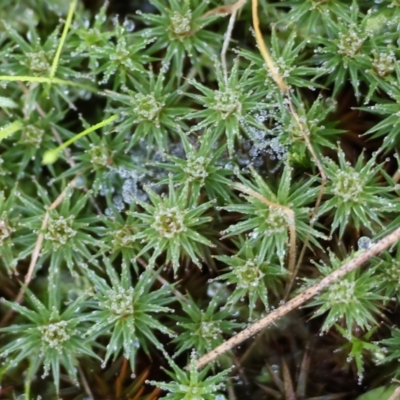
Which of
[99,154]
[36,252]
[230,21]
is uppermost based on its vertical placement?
[230,21]

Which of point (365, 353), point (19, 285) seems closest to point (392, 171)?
point (365, 353)

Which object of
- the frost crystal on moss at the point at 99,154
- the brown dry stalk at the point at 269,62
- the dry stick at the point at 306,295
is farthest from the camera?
the frost crystal on moss at the point at 99,154

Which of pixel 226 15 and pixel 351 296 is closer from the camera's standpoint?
pixel 351 296

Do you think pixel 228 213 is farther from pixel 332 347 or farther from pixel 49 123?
pixel 49 123

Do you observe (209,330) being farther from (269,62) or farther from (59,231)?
(269,62)

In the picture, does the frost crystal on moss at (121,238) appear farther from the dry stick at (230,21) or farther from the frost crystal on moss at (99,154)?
the dry stick at (230,21)

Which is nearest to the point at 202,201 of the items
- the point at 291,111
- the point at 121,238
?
the point at 121,238

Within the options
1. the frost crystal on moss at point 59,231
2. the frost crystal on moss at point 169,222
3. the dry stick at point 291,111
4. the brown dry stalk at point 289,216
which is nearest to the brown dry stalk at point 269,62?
the dry stick at point 291,111
